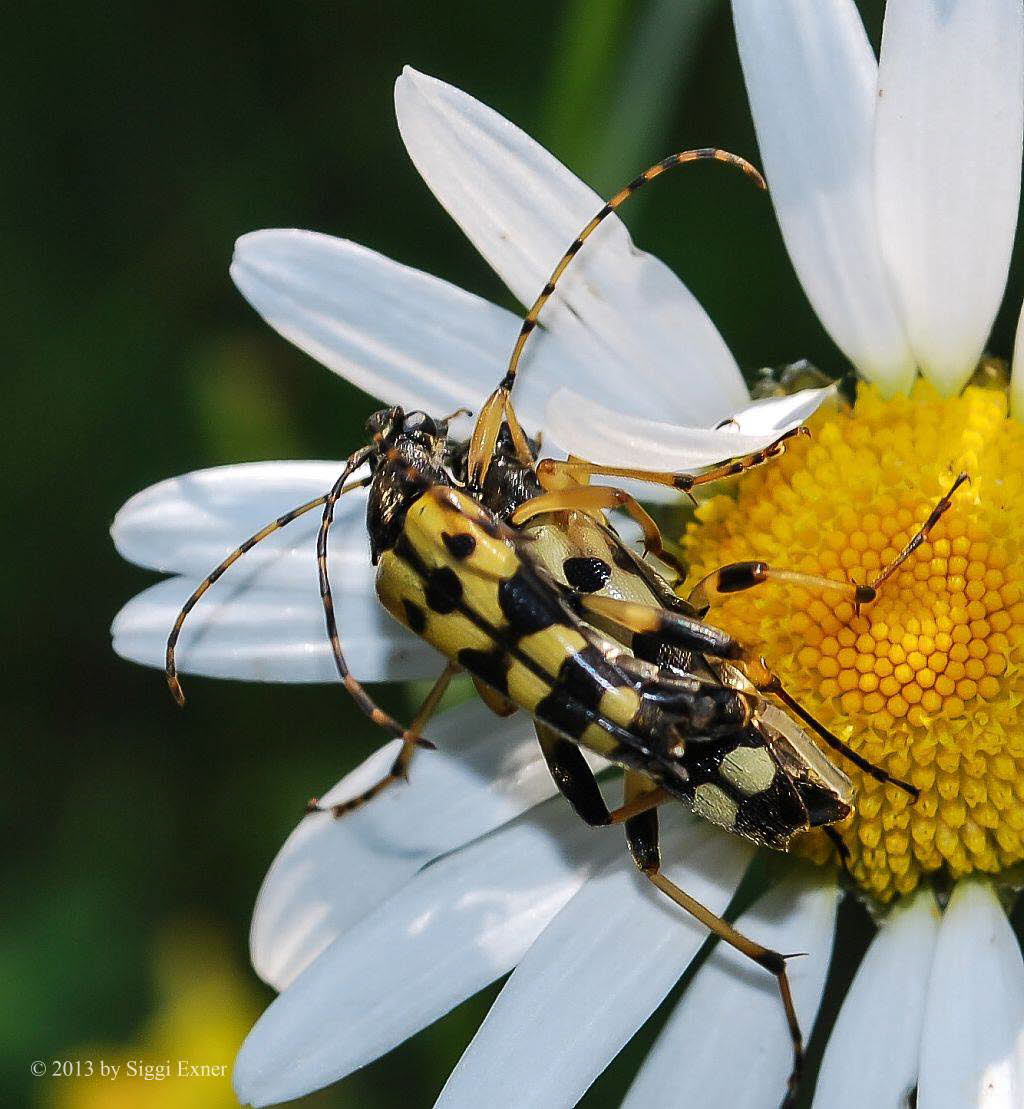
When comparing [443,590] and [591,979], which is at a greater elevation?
[443,590]

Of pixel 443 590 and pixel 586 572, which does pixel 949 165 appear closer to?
pixel 586 572

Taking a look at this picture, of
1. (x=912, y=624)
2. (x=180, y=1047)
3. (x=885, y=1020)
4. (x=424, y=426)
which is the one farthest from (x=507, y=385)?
(x=180, y=1047)

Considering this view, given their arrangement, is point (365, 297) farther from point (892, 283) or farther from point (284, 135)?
point (284, 135)

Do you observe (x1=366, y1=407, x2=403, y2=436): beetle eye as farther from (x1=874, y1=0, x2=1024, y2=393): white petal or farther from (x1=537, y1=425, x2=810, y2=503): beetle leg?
(x1=874, y1=0, x2=1024, y2=393): white petal

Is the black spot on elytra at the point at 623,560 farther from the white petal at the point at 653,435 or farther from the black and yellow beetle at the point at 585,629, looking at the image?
the white petal at the point at 653,435

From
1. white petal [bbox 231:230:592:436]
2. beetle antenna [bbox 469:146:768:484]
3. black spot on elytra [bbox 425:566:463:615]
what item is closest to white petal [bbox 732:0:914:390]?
beetle antenna [bbox 469:146:768:484]

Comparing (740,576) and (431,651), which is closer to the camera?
(740,576)
